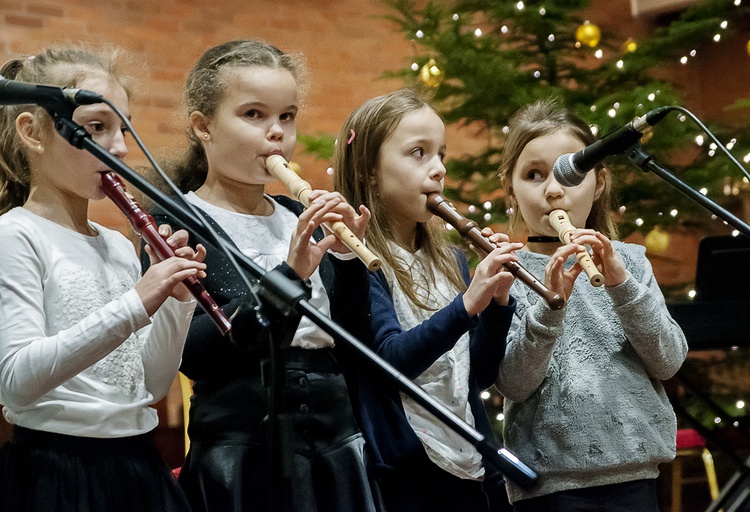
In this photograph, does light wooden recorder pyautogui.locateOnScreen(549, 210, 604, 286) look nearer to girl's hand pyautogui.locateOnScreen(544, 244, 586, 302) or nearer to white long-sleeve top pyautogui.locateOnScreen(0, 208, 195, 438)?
girl's hand pyautogui.locateOnScreen(544, 244, 586, 302)

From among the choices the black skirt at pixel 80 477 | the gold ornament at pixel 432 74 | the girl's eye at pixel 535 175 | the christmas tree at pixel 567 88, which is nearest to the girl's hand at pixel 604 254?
the girl's eye at pixel 535 175

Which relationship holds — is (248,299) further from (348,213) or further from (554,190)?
(554,190)

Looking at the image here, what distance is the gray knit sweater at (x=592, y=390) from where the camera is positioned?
5.78 feet

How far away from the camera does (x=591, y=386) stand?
1.80 meters

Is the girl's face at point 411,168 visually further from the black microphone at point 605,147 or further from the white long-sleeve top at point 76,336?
the white long-sleeve top at point 76,336

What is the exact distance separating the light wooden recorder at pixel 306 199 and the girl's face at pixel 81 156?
0.26m

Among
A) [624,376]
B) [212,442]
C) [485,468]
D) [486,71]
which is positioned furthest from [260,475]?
[486,71]

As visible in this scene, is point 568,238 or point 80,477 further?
point 568,238

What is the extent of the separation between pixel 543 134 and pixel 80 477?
118 centimetres

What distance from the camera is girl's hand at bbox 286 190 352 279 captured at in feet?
4.78

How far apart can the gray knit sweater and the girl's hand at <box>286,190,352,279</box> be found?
1.57ft

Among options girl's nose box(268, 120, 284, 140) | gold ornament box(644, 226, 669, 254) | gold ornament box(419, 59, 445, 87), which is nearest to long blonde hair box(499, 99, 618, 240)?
girl's nose box(268, 120, 284, 140)

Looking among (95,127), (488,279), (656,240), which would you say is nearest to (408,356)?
(488,279)

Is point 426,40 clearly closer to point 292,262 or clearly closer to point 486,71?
point 486,71
